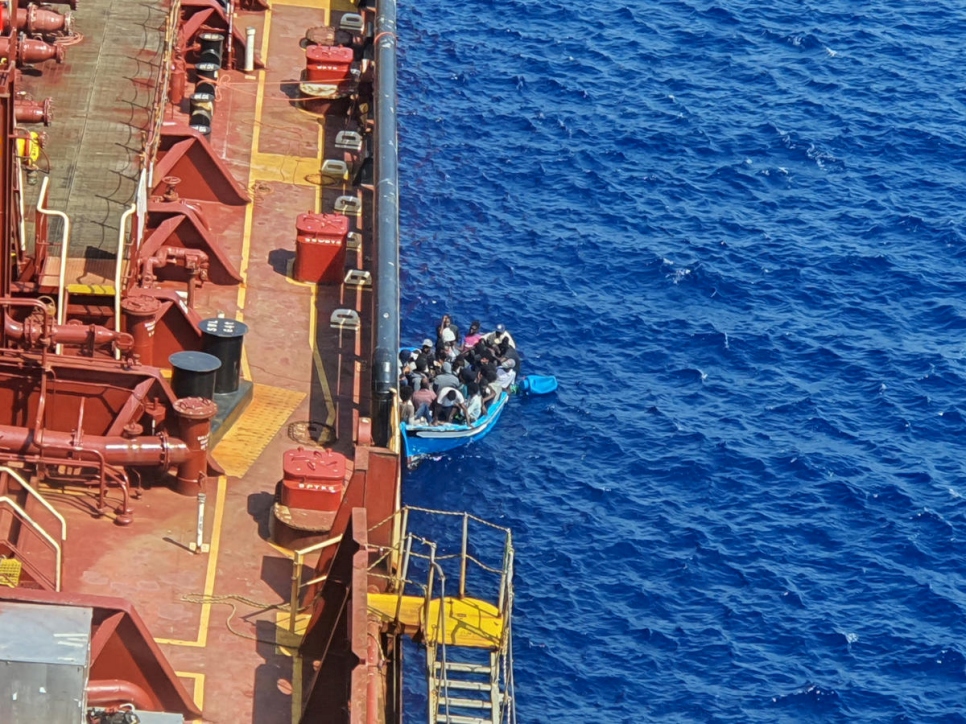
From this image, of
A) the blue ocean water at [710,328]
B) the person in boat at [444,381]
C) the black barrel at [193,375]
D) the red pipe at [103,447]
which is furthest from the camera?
the person in boat at [444,381]

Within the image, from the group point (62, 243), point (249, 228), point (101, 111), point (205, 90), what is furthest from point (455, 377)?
point (62, 243)

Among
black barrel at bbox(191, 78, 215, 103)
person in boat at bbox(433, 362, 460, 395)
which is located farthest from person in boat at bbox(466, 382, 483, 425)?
black barrel at bbox(191, 78, 215, 103)

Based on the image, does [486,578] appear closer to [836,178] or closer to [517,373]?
[517,373]

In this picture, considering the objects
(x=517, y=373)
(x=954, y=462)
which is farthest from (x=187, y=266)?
(x=954, y=462)

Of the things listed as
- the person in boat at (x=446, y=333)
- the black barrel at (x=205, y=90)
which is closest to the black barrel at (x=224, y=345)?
the black barrel at (x=205, y=90)

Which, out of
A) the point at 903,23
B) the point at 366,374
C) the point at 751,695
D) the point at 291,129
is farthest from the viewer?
the point at 903,23

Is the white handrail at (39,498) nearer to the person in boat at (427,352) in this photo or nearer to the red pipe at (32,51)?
the red pipe at (32,51)
